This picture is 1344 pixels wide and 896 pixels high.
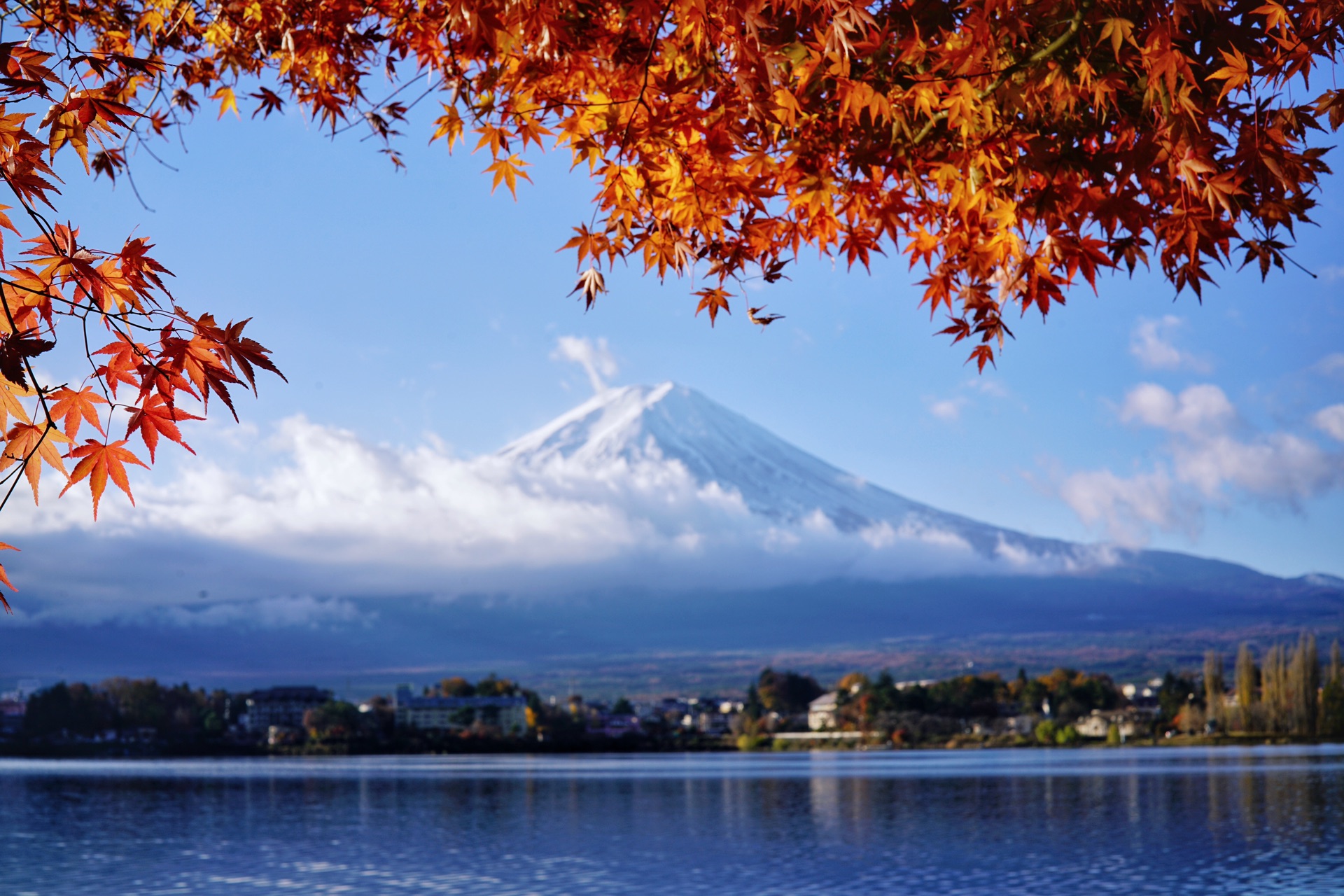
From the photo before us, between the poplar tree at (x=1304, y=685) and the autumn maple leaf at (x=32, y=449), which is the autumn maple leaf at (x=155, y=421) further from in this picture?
the poplar tree at (x=1304, y=685)

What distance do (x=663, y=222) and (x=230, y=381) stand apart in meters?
3.10

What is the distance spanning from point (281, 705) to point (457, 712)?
99.4 feet

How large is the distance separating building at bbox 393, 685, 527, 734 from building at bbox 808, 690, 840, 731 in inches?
1520

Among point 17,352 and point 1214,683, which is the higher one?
point 17,352

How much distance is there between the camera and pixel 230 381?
304 centimetres

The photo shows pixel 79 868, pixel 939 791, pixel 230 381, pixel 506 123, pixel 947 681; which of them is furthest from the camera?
pixel 947 681

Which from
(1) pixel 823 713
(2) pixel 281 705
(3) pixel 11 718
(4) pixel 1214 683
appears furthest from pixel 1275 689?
(3) pixel 11 718

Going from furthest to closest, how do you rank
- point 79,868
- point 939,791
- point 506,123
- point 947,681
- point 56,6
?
point 947,681 → point 939,791 → point 79,868 → point 56,6 → point 506,123

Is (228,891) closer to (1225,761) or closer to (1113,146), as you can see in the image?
(1113,146)

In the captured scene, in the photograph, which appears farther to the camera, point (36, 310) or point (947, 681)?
point (947, 681)

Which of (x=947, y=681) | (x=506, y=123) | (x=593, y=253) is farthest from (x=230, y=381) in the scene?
(x=947, y=681)

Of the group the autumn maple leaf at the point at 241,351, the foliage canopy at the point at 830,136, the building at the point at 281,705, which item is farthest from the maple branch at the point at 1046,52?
the building at the point at 281,705

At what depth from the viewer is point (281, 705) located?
570 ft

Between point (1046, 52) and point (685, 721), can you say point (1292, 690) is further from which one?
point (1046, 52)
